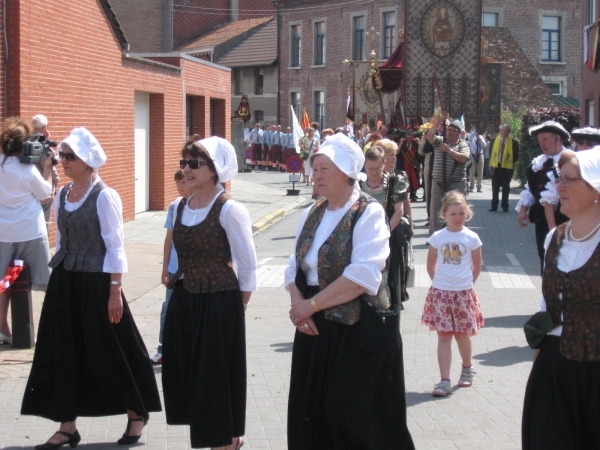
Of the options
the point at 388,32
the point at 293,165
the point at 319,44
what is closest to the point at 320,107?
the point at 319,44

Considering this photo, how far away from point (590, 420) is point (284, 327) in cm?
557

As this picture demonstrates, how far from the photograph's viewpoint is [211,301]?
5.23 meters

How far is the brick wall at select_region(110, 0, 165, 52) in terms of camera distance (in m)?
36.4

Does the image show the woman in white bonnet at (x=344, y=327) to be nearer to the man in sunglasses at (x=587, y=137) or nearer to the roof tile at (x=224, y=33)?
the man in sunglasses at (x=587, y=137)

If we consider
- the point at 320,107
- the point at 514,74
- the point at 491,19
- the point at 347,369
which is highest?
the point at 491,19

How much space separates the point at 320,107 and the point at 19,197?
4468 cm

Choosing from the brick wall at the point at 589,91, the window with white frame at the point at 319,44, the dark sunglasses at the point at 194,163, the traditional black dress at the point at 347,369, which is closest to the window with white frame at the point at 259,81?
the window with white frame at the point at 319,44

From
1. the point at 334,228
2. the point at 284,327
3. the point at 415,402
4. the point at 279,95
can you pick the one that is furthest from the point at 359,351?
the point at 279,95

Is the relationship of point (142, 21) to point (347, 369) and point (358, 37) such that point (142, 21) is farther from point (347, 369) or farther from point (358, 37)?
point (347, 369)

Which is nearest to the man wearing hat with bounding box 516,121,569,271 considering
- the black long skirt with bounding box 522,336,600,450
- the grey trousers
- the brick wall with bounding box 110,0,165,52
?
the grey trousers

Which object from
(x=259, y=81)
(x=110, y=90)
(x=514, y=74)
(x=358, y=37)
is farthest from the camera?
(x=259, y=81)

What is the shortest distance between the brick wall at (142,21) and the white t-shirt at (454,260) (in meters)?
30.0

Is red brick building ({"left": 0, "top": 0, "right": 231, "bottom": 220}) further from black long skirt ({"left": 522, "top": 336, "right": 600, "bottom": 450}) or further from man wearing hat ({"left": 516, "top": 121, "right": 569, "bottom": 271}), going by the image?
black long skirt ({"left": 522, "top": 336, "right": 600, "bottom": 450})

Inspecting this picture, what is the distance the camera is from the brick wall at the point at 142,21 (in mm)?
36406
